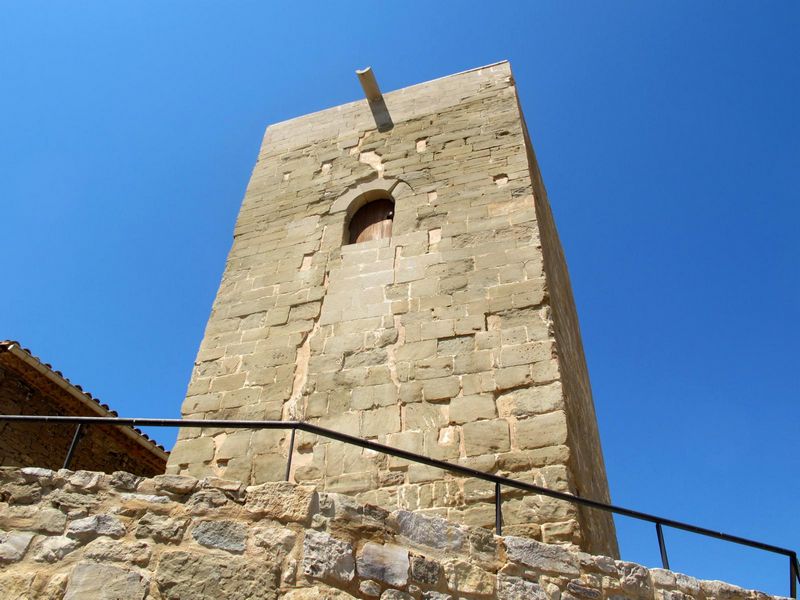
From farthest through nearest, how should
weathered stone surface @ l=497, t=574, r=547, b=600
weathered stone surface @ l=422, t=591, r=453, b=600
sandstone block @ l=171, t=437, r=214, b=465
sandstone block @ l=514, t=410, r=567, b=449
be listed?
sandstone block @ l=171, t=437, r=214, b=465 < sandstone block @ l=514, t=410, r=567, b=449 < weathered stone surface @ l=497, t=574, r=547, b=600 < weathered stone surface @ l=422, t=591, r=453, b=600

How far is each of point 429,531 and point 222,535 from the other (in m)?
1.00

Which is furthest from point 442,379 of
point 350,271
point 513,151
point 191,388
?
point 513,151

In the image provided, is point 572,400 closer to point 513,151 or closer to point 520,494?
point 520,494

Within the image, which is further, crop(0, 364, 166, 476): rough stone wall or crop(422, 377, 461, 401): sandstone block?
crop(0, 364, 166, 476): rough stone wall

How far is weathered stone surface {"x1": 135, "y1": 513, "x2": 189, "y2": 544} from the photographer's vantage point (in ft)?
9.55

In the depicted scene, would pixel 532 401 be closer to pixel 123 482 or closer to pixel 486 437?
pixel 486 437

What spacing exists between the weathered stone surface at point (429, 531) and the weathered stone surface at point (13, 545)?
5.66 feet

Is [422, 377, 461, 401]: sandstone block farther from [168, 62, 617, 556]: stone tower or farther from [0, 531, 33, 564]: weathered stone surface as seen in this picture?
[0, 531, 33, 564]: weathered stone surface

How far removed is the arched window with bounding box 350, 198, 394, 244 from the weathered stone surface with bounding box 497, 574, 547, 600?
433 centimetres

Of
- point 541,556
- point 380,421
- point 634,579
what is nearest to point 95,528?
point 541,556

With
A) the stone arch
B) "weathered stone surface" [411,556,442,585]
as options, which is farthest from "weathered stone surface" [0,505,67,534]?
the stone arch

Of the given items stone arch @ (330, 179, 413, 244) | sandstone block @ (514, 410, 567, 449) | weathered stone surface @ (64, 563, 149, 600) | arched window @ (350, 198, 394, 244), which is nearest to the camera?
weathered stone surface @ (64, 563, 149, 600)

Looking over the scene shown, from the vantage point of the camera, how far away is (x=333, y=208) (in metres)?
7.34

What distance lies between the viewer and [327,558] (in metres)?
2.85
